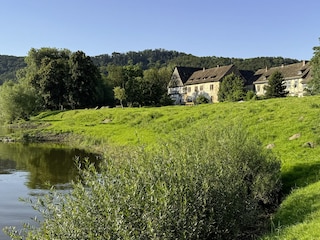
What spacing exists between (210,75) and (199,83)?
13.8ft

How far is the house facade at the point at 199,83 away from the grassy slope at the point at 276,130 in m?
50.1

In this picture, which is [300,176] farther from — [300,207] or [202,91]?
[202,91]

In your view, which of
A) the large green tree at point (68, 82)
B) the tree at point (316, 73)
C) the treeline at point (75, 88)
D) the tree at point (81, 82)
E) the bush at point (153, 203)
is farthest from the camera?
the large green tree at point (68, 82)

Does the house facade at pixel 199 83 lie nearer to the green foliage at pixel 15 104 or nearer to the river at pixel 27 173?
the green foliage at pixel 15 104

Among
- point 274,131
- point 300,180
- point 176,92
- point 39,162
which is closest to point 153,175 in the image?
point 300,180

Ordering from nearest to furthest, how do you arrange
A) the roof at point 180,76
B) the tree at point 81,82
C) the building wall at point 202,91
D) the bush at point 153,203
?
1. the bush at point 153,203
2. the tree at point 81,82
3. the building wall at point 202,91
4. the roof at point 180,76

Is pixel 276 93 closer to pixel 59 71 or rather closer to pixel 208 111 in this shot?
pixel 208 111

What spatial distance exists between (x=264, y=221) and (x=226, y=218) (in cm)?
339

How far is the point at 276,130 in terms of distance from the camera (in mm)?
24469

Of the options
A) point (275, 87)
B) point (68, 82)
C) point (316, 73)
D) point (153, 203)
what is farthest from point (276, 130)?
point (68, 82)

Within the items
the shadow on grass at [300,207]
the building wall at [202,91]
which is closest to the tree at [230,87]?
the building wall at [202,91]

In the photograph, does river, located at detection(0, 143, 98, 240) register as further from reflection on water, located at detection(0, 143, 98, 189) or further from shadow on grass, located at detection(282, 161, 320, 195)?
shadow on grass, located at detection(282, 161, 320, 195)

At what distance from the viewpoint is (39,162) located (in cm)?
3109

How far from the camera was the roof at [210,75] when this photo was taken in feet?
326
